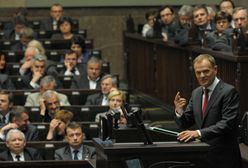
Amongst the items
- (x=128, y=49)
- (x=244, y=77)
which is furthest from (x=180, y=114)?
(x=128, y=49)

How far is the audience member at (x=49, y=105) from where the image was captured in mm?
11461

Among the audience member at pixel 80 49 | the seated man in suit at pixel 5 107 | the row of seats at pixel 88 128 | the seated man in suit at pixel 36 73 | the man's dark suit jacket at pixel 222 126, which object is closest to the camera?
the man's dark suit jacket at pixel 222 126

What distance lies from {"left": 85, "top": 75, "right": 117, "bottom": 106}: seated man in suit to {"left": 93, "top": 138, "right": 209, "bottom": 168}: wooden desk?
5.73 metres

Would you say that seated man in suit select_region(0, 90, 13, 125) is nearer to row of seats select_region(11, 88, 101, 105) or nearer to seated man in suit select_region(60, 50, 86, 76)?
row of seats select_region(11, 88, 101, 105)

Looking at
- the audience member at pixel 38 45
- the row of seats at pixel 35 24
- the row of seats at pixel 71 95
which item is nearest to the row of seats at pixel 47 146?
the row of seats at pixel 71 95

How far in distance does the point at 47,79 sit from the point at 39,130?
1.44 metres

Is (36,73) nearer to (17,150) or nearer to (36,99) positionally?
(36,99)

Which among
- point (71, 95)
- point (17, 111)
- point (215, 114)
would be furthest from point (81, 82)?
point (215, 114)

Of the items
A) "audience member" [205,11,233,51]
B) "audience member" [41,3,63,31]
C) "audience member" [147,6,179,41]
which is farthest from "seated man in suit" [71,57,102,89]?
"audience member" [41,3,63,31]

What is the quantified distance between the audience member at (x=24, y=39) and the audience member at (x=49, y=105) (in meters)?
3.95

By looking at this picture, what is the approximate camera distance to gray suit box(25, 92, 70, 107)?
12.2 m

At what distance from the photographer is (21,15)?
1705 centimetres

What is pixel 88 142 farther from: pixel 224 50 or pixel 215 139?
pixel 215 139

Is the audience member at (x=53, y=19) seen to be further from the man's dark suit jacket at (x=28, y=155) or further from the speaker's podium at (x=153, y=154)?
the speaker's podium at (x=153, y=154)
